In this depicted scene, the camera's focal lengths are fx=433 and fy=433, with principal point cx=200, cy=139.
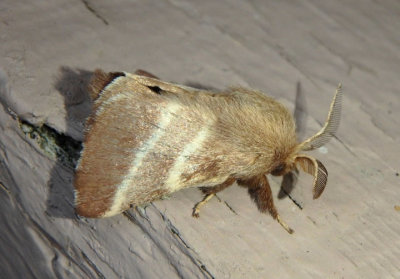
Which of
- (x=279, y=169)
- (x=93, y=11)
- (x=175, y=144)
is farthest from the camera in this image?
(x=93, y=11)

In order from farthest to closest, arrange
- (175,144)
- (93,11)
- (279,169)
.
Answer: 1. (93,11)
2. (279,169)
3. (175,144)

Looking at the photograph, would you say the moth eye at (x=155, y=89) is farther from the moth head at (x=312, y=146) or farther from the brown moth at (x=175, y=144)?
the moth head at (x=312, y=146)

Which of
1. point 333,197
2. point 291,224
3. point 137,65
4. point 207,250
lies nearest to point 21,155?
point 137,65

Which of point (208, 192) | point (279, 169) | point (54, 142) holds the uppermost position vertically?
point (279, 169)

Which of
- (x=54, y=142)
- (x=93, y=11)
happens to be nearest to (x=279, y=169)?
(x=54, y=142)

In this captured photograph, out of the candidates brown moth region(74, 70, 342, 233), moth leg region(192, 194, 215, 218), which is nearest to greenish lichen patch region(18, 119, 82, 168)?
brown moth region(74, 70, 342, 233)

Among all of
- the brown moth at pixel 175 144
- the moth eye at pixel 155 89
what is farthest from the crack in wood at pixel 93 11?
the moth eye at pixel 155 89

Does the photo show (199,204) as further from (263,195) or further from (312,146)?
(312,146)

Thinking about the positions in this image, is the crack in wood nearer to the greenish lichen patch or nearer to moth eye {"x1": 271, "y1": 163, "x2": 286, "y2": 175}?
the greenish lichen patch
